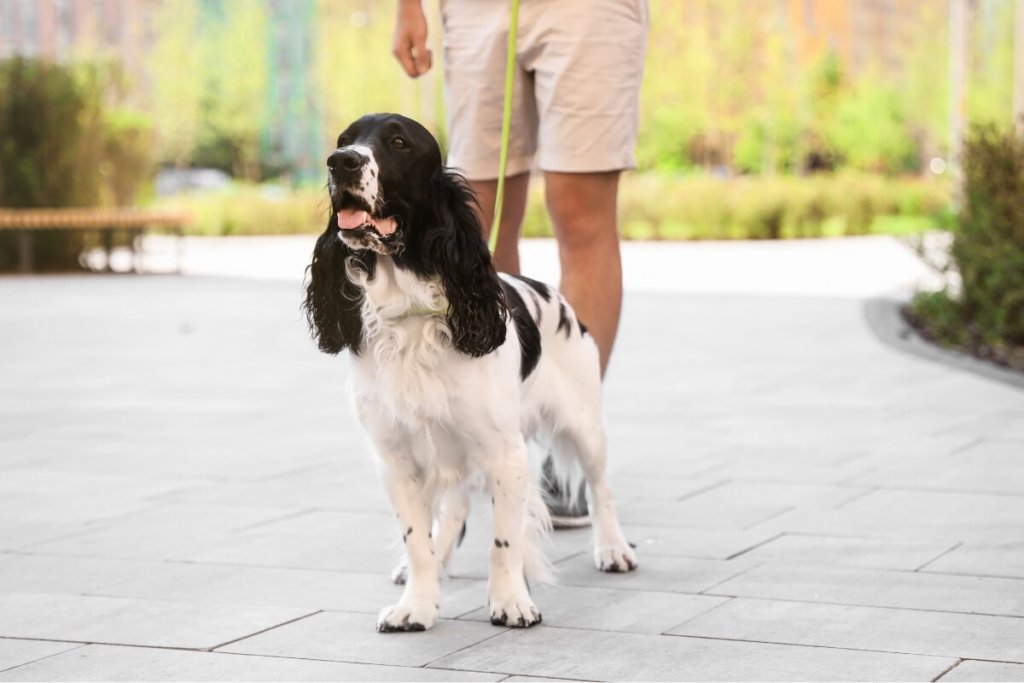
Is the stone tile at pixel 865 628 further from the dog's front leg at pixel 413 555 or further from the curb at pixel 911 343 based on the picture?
the curb at pixel 911 343

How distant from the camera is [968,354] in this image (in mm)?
8789

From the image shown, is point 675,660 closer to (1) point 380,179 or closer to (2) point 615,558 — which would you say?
(2) point 615,558

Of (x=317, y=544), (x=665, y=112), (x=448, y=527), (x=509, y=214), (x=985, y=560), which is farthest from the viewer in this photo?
(x=665, y=112)

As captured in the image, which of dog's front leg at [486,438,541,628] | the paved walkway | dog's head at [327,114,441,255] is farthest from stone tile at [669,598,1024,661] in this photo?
dog's head at [327,114,441,255]

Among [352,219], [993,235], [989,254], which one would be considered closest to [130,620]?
[352,219]

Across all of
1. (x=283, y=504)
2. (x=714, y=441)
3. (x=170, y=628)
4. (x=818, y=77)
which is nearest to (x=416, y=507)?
(x=170, y=628)

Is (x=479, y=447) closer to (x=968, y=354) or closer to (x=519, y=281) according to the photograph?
(x=519, y=281)

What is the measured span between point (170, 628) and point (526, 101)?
2147 mm

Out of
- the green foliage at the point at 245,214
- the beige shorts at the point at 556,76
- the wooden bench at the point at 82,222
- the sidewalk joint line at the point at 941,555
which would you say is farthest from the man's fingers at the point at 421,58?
the green foliage at the point at 245,214

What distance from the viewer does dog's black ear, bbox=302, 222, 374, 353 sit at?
3461 mm

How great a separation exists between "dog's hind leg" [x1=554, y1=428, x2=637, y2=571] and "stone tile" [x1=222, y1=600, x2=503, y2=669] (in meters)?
0.60

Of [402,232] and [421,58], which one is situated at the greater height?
[421,58]

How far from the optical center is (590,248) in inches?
187

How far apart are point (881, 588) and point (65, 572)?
2.13 metres
